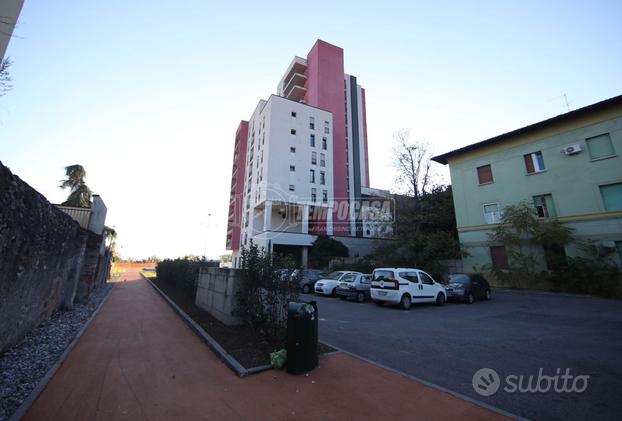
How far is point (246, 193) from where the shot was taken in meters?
45.2

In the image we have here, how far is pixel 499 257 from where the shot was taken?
1931 centimetres

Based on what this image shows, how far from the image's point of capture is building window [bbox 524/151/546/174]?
1878 cm

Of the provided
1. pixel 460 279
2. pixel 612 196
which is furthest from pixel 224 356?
pixel 612 196

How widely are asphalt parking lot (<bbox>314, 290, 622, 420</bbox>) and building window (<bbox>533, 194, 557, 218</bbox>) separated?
314 inches

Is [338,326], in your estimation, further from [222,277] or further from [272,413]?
[272,413]

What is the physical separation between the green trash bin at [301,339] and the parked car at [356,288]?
9768mm

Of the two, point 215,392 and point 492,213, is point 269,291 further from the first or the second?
point 492,213

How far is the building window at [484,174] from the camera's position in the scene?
21106 millimetres

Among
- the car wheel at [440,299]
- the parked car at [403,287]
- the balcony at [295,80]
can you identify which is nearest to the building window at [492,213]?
the car wheel at [440,299]

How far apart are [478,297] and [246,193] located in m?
37.6

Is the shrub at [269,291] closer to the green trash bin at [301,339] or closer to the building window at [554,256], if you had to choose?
the green trash bin at [301,339]

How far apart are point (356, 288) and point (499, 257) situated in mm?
12329

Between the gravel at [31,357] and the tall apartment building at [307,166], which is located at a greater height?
the tall apartment building at [307,166]

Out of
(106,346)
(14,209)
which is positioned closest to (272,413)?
(106,346)
